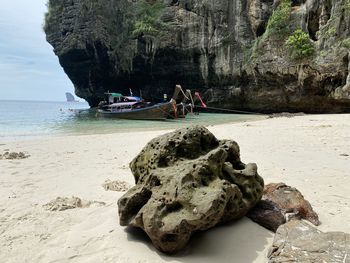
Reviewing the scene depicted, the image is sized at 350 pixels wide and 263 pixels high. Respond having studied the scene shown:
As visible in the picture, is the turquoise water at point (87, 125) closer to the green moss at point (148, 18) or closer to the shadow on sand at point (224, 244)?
the green moss at point (148, 18)

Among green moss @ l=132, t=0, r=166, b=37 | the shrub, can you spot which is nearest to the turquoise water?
the shrub

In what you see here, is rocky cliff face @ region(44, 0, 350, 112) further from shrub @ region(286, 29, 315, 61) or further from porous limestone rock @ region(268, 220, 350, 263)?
porous limestone rock @ region(268, 220, 350, 263)

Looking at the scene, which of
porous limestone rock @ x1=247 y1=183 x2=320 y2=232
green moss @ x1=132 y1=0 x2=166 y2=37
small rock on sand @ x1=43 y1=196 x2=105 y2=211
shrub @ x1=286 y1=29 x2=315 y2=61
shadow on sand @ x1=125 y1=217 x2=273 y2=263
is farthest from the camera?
green moss @ x1=132 y1=0 x2=166 y2=37

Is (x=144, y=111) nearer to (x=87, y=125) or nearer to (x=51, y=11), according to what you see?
(x=87, y=125)

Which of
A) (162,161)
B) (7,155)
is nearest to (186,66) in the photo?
(7,155)

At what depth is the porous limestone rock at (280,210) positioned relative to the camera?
324 cm

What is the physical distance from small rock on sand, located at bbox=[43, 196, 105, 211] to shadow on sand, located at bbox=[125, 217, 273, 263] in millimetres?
1090

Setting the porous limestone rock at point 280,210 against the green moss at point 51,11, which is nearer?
the porous limestone rock at point 280,210

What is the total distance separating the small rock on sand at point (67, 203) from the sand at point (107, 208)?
7 cm

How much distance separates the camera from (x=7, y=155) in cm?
786

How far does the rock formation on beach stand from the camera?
2.74m

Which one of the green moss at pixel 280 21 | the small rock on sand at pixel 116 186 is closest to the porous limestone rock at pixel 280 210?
the small rock on sand at pixel 116 186

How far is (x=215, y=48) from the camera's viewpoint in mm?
28078

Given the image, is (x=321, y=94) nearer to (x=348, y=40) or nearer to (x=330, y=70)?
(x=330, y=70)
